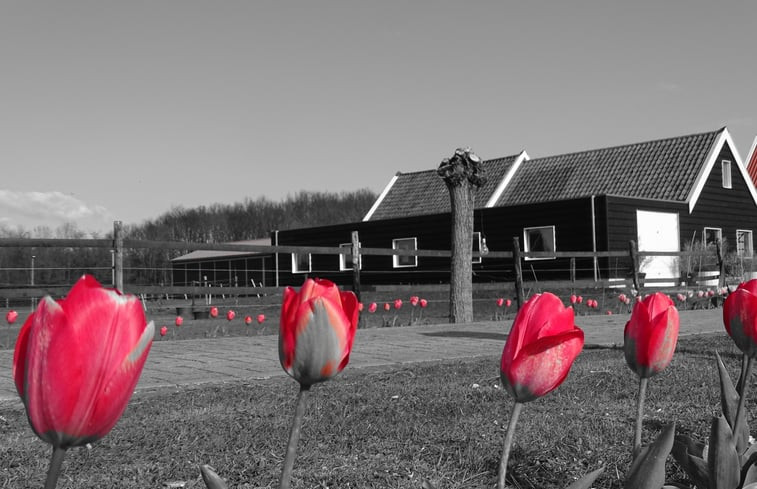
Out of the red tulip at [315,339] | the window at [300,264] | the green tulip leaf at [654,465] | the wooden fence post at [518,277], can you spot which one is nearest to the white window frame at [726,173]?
the window at [300,264]

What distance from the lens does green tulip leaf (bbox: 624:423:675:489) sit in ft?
3.32

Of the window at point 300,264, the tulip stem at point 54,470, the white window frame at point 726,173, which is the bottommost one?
the tulip stem at point 54,470

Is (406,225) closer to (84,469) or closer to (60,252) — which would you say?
(60,252)

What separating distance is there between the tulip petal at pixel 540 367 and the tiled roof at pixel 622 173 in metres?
25.7

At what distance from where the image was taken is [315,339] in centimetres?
81

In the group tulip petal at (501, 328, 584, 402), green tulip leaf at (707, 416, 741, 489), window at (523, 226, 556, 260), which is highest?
window at (523, 226, 556, 260)

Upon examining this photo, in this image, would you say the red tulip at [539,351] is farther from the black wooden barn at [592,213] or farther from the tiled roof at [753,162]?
the tiled roof at [753,162]

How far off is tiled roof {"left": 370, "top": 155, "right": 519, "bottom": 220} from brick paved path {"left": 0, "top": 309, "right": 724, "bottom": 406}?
20.6 meters

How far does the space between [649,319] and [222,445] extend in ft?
6.07

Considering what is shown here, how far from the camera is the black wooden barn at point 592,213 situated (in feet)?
77.8

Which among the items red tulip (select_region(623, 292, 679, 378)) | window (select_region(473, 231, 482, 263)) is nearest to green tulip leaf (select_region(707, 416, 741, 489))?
red tulip (select_region(623, 292, 679, 378))

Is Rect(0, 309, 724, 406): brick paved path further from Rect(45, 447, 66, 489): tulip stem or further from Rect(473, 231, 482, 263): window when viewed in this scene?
Rect(473, 231, 482, 263): window

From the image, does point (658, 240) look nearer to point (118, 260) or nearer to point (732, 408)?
point (118, 260)

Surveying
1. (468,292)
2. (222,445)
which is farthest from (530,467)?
(468,292)
